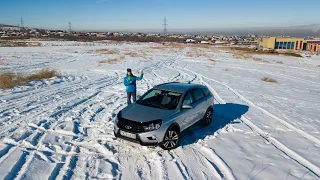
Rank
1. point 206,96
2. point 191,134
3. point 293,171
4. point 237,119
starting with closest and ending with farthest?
point 293,171
point 191,134
point 206,96
point 237,119

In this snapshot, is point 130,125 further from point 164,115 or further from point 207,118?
point 207,118

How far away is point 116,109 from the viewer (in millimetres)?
9797

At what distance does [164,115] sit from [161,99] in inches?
38.4

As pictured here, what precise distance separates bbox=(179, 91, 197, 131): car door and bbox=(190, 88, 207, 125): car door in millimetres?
150

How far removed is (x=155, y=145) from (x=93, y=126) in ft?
8.90

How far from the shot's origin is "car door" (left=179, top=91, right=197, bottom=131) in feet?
22.3

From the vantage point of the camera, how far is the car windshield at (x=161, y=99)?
687cm

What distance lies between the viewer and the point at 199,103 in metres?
7.71

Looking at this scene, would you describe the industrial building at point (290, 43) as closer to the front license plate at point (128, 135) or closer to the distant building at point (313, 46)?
the distant building at point (313, 46)

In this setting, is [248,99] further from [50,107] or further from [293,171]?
[50,107]

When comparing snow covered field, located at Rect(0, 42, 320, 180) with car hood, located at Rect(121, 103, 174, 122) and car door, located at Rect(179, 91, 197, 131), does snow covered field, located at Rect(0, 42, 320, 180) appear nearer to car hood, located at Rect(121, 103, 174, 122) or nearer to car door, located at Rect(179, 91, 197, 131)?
car door, located at Rect(179, 91, 197, 131)

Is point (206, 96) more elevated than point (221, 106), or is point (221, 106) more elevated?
point (206, 96)

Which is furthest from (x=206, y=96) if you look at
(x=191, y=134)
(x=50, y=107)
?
(x=50, y=107)

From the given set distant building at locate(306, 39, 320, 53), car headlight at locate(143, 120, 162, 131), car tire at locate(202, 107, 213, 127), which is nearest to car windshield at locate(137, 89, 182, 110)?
car headlight at locate(143, 120, 162, 131)
